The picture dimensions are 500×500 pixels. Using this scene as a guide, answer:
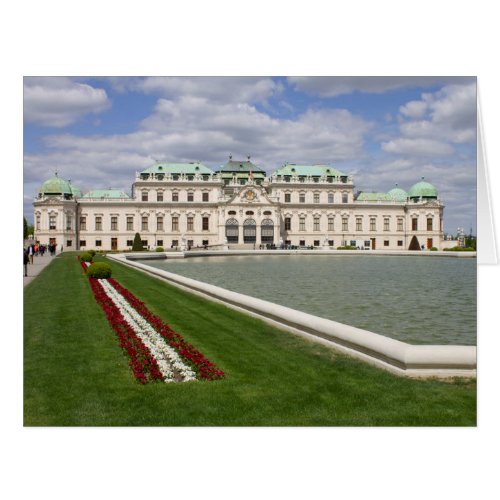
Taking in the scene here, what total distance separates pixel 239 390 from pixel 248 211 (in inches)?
2749

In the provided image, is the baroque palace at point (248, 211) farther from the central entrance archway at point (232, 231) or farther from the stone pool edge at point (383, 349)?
the stone pool edge at point (383, 349)

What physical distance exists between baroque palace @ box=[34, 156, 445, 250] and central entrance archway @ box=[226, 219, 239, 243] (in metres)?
0.14

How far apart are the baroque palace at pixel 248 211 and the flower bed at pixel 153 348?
58232mm

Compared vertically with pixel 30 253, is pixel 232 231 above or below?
above

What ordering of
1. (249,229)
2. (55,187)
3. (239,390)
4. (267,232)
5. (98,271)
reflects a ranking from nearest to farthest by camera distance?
(239,390), (98,271), (55,187), (249,229), (267,232)

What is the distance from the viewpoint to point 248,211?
7719 cm

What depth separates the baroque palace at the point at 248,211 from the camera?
7525 centimetres

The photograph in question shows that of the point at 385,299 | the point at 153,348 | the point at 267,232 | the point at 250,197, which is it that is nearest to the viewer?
the point at 153,348

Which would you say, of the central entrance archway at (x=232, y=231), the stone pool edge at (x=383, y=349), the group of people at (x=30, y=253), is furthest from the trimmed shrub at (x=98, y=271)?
the central entrance archway at (x=232, y=231)

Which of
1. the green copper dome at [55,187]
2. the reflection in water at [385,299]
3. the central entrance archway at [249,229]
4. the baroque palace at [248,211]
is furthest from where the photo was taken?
the central entrance archway at [249,229]

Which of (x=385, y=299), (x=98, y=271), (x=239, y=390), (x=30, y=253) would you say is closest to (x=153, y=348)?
(x=239, y=390)

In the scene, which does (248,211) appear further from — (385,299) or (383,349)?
(383,349)

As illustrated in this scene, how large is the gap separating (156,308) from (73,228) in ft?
198
